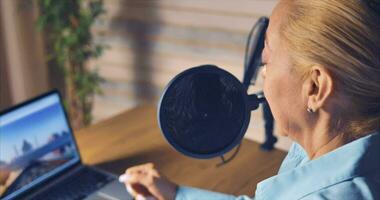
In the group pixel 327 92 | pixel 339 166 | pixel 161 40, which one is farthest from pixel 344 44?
pixel 161 40

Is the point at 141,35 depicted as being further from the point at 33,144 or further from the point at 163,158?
the point at 33,144

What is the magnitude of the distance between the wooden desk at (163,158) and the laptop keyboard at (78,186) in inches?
2.2

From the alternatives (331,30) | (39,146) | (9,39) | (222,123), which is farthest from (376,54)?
(9,39)

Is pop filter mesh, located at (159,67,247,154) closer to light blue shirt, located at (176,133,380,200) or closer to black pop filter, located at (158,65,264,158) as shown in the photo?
black pop filter, located at (158,65,264,158)

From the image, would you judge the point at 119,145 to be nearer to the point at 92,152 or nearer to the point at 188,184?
the point at 92,152

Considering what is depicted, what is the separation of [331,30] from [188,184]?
0.73m

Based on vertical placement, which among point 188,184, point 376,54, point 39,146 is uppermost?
point 376,54

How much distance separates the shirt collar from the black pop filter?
195 mm

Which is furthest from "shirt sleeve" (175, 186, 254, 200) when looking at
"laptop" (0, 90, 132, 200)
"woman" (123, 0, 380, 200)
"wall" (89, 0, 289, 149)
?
"wall" (89, 0, 289, 149)

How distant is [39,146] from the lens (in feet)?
4.32

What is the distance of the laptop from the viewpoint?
1252 millimetres

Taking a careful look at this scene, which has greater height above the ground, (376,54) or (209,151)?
(376,54)

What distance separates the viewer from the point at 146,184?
3.70 ft

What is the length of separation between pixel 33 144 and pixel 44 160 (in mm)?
56
